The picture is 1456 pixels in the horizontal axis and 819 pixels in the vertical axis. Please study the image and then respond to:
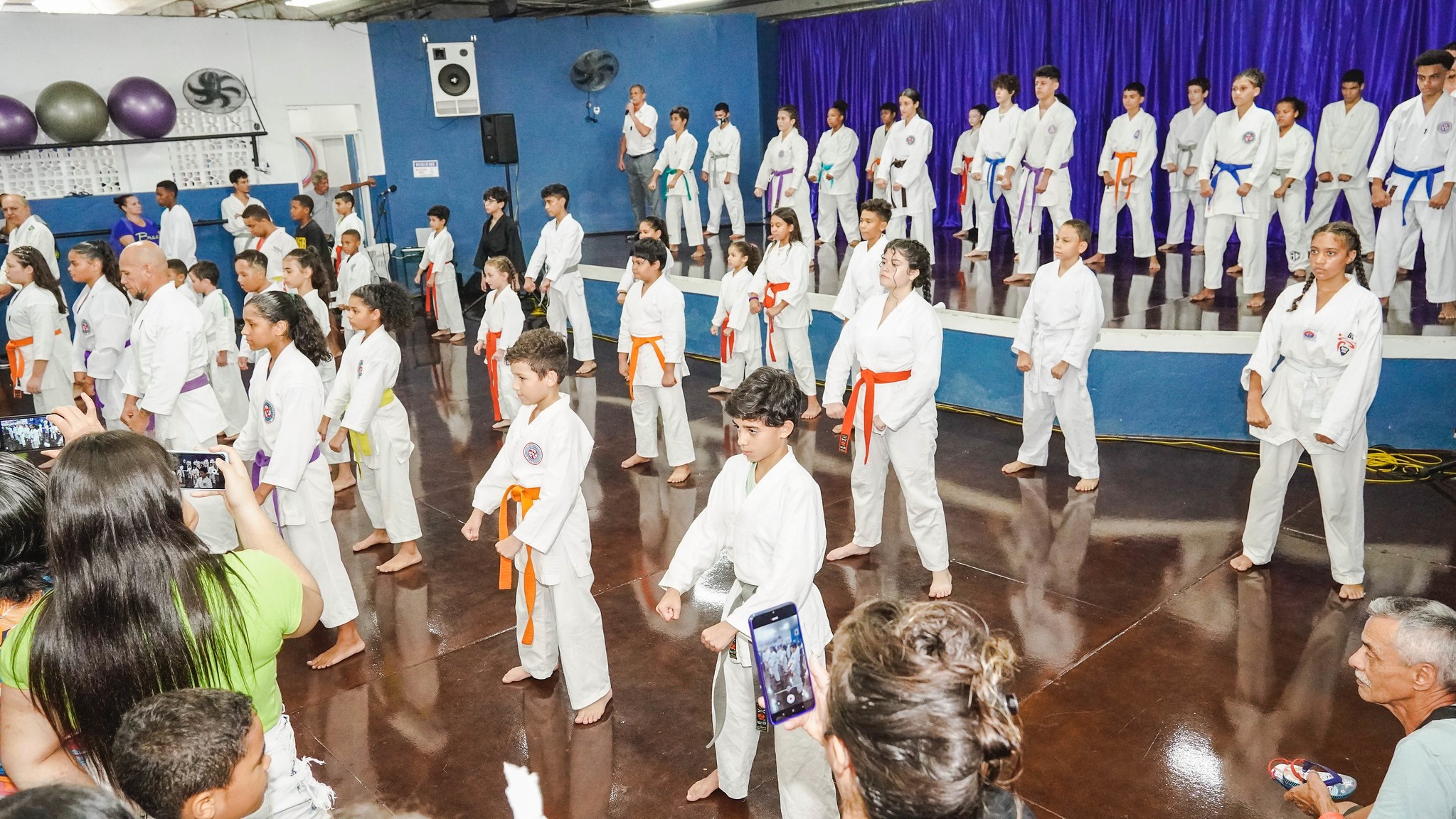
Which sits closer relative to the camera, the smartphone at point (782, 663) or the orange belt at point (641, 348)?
the smartphone at point (782, 663)

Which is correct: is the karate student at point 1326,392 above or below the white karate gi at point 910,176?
below

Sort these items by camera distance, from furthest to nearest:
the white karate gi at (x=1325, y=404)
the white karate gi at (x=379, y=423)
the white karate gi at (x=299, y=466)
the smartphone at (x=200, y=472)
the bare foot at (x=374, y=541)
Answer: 1. the bare foot at (x=374, y=541)
2. the white karate gi at (x=379, y=423)
3. the white karate gi at (x=1325, y=404)
4. the white karate gi at (x=299, y=466)
5. the smartphone at (x=200, y=472)

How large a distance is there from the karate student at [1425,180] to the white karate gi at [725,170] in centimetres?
609

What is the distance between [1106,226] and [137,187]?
388 inches

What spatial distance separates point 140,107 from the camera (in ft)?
32.5

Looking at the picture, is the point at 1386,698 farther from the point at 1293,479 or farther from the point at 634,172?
the point at 634,172

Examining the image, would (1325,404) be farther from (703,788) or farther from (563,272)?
(563,272)

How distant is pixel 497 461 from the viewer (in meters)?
3.49

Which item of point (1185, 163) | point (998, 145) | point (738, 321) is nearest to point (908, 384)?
point (738, 321)

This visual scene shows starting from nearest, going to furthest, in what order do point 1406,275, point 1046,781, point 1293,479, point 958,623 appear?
point 958,623, point 1046,781, point 1293,479, point 1406,275

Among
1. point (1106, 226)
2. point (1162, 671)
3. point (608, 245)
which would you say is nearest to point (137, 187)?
point (608, 245)

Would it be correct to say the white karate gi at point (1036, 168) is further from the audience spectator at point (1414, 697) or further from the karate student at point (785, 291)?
the audience spectator at point (1414, 697)

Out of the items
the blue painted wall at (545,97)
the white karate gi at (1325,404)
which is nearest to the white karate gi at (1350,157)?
the white karate gi at (1325,404)

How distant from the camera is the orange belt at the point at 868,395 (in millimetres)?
4211
